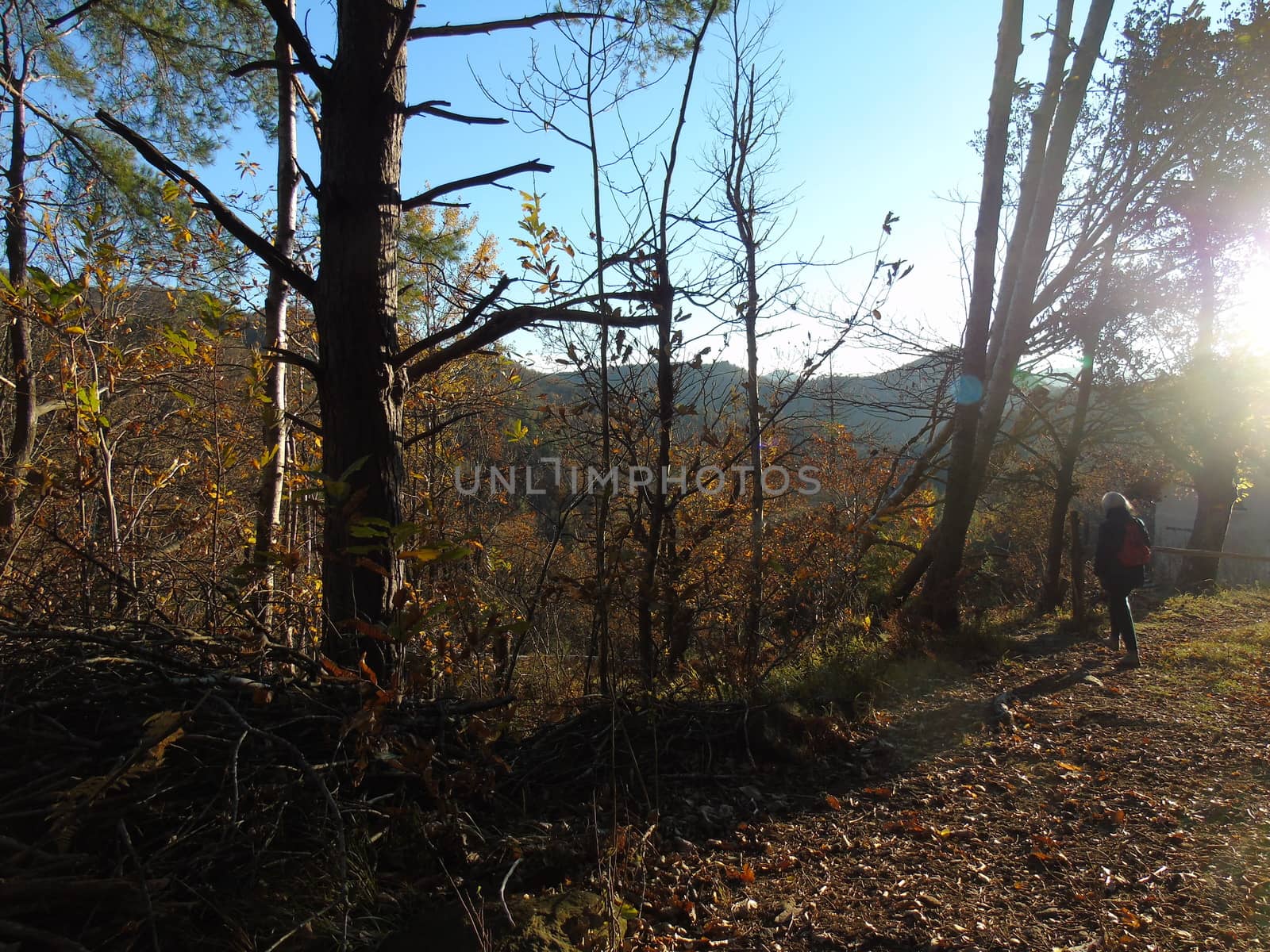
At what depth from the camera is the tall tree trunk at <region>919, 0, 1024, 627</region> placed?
23.3ft

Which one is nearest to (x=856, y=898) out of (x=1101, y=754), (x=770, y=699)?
(x=770, y=699)

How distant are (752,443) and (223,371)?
14.6ft

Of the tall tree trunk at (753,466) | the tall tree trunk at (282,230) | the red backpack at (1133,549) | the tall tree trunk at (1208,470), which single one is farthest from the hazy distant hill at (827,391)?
the tall tree trunk at (1208,470)

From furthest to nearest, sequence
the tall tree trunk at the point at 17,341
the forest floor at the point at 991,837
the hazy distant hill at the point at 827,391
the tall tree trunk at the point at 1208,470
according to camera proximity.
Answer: the tall tree trunk at the point at 1208,470, the hazy distant hill at the point at 827,391, the tall tree trunk at the point at 17,341, the forest floor at the point at 991,837

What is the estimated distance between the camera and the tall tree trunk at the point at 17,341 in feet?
11.9

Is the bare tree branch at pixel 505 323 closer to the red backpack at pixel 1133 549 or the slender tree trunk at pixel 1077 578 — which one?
the red backpack at pixel 1133 549

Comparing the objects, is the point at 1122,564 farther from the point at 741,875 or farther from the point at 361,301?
the point at 361,301

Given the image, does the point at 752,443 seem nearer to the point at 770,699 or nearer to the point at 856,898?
the point at 770,699

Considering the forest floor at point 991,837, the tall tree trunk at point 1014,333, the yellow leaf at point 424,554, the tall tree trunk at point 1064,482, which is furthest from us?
the tall tree trunk at point 1064,482

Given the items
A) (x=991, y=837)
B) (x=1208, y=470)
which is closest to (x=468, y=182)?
(x=991, y=837)

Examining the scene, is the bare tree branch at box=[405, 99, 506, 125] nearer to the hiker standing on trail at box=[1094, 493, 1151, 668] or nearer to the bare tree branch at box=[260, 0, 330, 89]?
the bare tree branch at box=[260, 0, 330, 89]

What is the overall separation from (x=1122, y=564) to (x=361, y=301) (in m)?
6.81

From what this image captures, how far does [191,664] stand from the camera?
7.82 ft

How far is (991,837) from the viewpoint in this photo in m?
3.33
